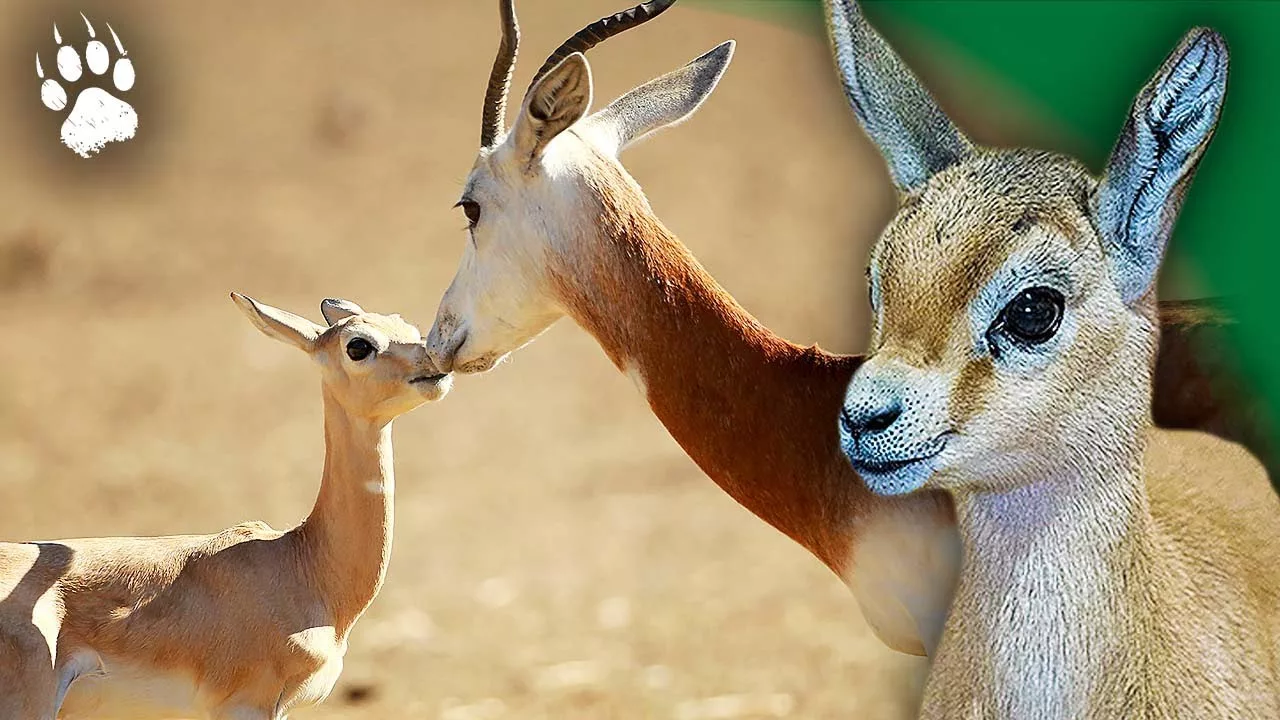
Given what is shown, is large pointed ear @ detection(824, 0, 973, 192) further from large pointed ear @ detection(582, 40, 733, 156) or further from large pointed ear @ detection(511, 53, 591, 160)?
large pointed ear @ detection(582, 40, 733, 156)

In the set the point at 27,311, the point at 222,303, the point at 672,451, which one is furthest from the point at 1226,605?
the point at 27,311

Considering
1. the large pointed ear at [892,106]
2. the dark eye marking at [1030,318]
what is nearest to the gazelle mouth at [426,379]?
the large pointed ear at [892,106]

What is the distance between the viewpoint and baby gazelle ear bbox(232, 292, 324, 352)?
4.67 m

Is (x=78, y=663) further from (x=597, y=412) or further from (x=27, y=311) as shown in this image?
(x=27, y=311)

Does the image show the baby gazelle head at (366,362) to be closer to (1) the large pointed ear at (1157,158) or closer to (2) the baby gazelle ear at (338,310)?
(2) the baby gazelle ear at (338,310)

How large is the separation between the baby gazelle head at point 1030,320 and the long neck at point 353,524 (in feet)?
7.27

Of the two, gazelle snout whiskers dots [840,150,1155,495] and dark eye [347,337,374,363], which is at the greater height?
dark eye [347,337,374,363]

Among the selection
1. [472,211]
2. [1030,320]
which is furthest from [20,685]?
[1030,320]

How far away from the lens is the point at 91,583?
4.54m

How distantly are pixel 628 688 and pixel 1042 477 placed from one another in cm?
414

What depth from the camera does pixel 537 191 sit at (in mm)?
4352

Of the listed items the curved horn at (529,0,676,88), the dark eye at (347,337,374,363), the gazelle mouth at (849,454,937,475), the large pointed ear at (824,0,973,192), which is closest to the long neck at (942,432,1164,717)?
the gazelle mouth at (849,454,937,475)

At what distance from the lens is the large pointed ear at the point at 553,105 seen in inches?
158

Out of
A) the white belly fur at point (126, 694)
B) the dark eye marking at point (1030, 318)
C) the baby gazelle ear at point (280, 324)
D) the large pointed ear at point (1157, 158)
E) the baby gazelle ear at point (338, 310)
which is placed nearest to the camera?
the large pointed ear at point (1157, 158)
